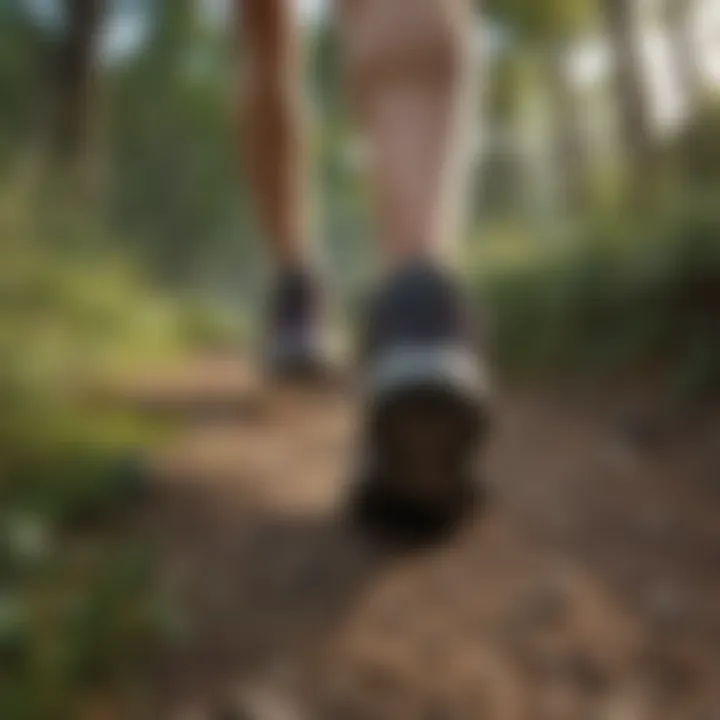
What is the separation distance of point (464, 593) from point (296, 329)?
2.27 feet

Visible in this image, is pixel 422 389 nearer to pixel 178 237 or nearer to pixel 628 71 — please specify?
pixel 628 71

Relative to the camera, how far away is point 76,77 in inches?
127

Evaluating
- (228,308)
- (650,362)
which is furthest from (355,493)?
(228,308)

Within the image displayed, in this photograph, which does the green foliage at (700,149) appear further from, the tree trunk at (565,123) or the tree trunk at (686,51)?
the tree trunk at (565,123)

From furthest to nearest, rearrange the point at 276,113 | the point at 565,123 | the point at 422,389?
the point at 565,123 → the point at 276,113 → the point at 422,389

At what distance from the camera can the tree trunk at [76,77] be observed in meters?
3.09

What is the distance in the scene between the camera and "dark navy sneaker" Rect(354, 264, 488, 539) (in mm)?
797

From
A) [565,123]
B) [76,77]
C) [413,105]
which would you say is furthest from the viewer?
[565,123]

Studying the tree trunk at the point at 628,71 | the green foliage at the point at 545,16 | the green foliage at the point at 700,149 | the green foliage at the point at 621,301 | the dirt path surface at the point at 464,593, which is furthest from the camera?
the green foliage at the point at 545,16

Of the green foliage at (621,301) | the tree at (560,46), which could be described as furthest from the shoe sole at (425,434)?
the tree at (560,46)

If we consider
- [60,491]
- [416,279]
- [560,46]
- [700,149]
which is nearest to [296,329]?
[60,491]

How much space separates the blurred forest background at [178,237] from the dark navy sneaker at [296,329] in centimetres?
22

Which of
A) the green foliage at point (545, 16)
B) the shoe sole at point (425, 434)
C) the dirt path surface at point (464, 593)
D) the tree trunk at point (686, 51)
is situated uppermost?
the green foliage at point (545, 16)

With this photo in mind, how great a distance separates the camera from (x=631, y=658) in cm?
77
